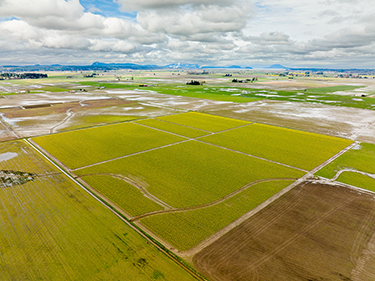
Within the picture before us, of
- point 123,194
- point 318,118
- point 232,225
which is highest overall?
point 318,118

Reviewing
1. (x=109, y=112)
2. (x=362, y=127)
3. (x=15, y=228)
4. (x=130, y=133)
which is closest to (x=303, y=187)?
(x=15, y=228)

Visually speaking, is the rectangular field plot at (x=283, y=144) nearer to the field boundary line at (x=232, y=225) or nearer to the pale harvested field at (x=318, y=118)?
the pale harvested field at (x=318, y=118)

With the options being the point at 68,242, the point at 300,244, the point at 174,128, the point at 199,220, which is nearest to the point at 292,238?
the point at 300,244

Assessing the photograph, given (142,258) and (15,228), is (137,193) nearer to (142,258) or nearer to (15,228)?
(142,258)

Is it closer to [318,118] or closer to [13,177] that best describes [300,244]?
[13,177]

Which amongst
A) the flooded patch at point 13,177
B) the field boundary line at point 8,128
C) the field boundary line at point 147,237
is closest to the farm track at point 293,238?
the field boundary line at point 147,237

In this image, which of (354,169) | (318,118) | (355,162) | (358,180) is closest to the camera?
(358,180)

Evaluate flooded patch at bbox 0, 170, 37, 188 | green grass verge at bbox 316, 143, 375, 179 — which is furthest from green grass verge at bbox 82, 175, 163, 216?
green grass verge at bbox 316, 143, 375, 179
